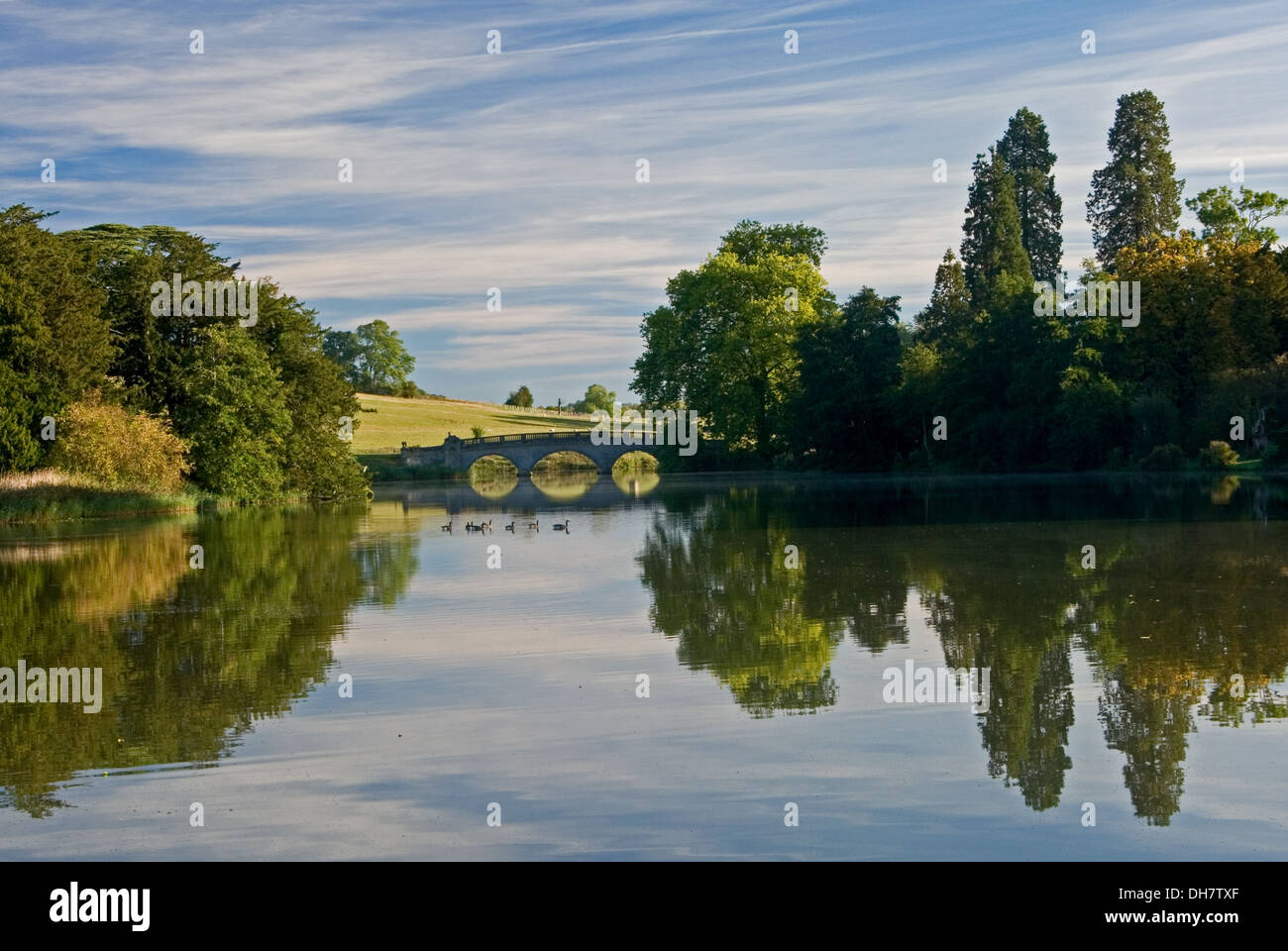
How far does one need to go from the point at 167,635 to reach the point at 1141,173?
76060mm

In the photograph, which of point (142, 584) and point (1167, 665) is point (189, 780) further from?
point (142, 584)

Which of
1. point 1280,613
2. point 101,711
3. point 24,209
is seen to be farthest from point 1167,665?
point 24,209

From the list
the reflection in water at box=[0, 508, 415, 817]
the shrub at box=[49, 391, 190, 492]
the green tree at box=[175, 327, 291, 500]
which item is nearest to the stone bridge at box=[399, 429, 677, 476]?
the green tree at box=[175, 327, 291, 500]

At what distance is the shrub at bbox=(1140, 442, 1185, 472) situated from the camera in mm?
62156

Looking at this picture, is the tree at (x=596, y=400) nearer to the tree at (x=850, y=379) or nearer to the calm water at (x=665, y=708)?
the tree at (x=850, y=379)

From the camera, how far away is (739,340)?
8344 cm

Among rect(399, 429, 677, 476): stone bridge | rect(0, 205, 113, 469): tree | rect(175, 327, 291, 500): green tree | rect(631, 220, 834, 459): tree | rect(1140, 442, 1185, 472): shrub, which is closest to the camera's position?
rect(0, 205, 113, 469): tree

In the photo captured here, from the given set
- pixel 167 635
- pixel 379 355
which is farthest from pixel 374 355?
pixel 167 635

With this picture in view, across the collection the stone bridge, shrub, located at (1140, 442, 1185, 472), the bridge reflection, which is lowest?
the bridge reflection

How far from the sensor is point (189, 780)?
34.0ft

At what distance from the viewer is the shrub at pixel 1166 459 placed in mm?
62156

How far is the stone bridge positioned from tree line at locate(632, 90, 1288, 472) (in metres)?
15.6

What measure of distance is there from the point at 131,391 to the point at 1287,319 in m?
50.3

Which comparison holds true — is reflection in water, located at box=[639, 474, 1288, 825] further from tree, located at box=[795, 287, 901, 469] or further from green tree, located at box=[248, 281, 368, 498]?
tree, located at box=[795, 287, 901, 469]
